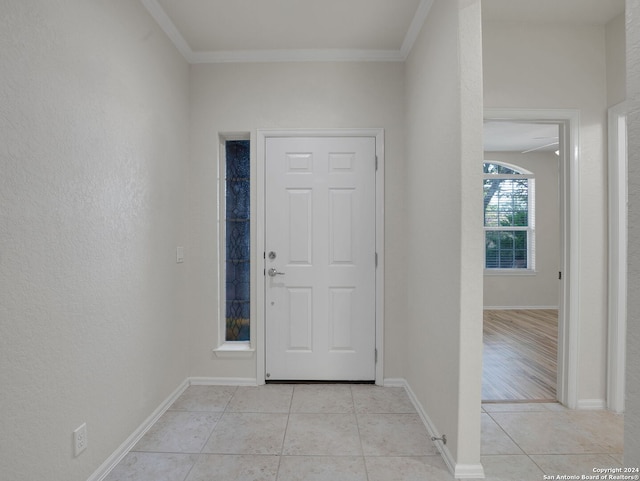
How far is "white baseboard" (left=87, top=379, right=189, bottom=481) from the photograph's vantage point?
1.74 meters

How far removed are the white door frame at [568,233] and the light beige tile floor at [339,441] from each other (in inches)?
11.9

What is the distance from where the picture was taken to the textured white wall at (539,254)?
19.5ft

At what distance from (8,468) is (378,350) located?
89.4 inches

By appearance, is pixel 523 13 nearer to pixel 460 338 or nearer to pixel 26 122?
pixel 460 338

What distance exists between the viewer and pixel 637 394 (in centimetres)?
83

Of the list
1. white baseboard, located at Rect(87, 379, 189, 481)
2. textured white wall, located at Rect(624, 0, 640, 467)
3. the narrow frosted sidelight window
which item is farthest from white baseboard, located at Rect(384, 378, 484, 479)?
white baseboard, located at Rect(87, 379, 189, 481)

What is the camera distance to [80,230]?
1.61 metres

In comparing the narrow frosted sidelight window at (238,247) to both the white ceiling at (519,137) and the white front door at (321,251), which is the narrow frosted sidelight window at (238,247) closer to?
the white front door at (321,251)

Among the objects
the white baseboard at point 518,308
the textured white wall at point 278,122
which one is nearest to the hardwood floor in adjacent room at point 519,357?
the white baseboard at point 518,308

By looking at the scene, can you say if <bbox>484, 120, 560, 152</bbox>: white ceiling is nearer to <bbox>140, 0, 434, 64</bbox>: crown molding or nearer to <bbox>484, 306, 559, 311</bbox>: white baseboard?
<bbox>140, 0, 434, 64</bbox>: crown molding

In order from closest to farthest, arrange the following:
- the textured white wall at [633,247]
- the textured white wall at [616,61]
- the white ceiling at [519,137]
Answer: the textured white wall at [633,247] → the textured white wall at [616,61] → the white ceiling at [519,137]

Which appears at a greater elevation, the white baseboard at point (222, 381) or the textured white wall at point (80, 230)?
the textured white wall at point (80, 230)

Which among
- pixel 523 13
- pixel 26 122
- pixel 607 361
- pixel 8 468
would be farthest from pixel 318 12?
pixel 607 361

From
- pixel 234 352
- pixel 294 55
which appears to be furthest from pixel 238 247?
pixel 294 55
